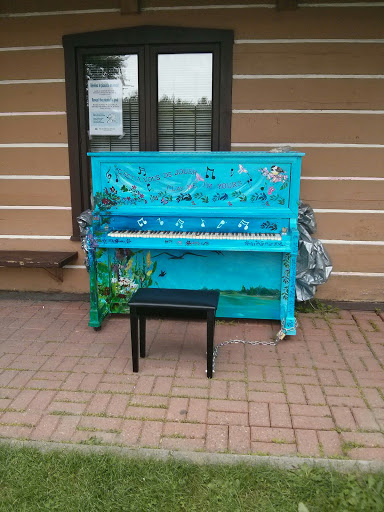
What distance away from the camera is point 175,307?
3.03 meters

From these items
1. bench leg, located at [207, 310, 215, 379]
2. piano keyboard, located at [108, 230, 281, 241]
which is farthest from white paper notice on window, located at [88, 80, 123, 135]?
bench leg, located at [207, 310, 215, 379]

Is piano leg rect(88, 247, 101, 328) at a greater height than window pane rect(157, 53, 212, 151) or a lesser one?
lesser

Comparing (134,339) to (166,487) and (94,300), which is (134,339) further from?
(166,487)

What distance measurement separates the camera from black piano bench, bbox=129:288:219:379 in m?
3.03

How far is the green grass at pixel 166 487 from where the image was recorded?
209cm

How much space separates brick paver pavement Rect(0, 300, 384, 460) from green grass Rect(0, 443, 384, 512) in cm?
16

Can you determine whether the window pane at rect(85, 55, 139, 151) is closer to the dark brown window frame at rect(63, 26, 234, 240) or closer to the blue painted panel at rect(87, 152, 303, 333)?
the dark brown window frame at rect(63, 26, 234, 240)

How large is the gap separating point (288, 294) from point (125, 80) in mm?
2700

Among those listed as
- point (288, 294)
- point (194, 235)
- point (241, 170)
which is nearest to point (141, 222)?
point (194, 235)

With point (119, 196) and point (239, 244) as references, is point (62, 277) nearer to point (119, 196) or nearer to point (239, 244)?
point (119, 196)

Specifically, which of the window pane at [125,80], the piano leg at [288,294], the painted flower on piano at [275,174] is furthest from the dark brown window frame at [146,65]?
the piano leg at [288,294]

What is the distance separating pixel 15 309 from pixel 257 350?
2.57 m

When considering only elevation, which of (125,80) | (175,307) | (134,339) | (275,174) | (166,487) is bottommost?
(166,487)

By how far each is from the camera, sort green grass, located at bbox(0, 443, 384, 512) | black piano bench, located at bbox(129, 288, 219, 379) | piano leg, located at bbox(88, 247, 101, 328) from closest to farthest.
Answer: green grass, located at bbox(0, 443, 384, 512)
black piano bench, located at bbox(129, 288, 219, 379)
piano leg, located at bbox(88, 247, 101, 328)
